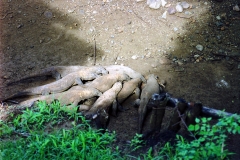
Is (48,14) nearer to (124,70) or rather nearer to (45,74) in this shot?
(45,74)

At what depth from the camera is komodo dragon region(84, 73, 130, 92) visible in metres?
5.43

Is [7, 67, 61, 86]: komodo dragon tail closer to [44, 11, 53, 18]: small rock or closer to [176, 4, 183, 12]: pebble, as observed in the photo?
[44, 11, 53, 18]: small rock

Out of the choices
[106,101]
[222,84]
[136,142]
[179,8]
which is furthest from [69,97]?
[179,8]

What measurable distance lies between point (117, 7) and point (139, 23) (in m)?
0.70

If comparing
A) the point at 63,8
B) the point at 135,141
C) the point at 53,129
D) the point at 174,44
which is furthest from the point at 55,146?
the point at 63,8

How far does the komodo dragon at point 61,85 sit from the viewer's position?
531 cm

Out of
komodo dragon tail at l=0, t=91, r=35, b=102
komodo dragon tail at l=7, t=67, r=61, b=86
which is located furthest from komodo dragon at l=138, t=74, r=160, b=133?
komodo dragon tail at l=0, t=91, r=35, b=102

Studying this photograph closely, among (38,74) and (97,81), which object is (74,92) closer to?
(97,81)

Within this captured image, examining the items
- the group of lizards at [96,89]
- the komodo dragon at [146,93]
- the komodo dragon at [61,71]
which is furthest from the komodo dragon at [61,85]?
the komodo dragon at [146,93]

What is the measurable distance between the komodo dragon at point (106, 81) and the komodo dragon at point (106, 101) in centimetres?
15

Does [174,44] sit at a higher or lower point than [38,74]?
higher

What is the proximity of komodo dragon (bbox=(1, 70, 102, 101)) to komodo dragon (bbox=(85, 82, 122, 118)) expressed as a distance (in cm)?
50

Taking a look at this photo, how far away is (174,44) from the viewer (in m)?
6.53

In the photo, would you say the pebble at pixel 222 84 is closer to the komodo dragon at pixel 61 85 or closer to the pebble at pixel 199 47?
the pebble at pixel 199 47
